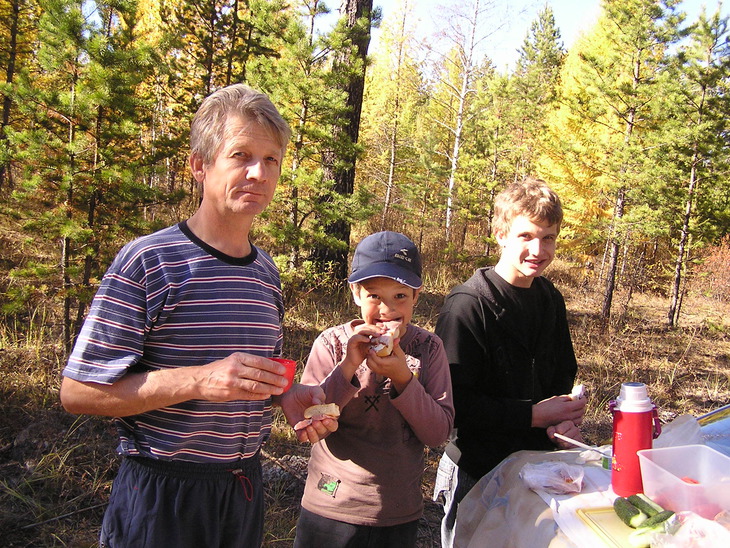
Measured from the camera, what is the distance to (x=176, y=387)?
4.32ft

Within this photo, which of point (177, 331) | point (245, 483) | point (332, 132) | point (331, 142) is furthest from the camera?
point (332, 132)

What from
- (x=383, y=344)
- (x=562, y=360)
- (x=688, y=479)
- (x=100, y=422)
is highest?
(x=383, y=344)

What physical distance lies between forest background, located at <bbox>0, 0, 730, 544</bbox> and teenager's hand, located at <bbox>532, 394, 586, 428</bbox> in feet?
8.60

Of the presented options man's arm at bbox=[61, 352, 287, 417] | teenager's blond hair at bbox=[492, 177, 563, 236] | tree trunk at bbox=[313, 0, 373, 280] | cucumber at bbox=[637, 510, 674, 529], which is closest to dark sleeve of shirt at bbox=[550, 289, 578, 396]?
teenager's blond hair at bbox=[492, 177, 563, 236]

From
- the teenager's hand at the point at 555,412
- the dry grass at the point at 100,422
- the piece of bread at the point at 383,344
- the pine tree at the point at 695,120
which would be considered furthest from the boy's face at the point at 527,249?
the pine tree at the point at 695,120

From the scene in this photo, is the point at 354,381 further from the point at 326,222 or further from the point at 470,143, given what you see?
the point at 470,143

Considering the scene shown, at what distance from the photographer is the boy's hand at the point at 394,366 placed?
1693 millimetres

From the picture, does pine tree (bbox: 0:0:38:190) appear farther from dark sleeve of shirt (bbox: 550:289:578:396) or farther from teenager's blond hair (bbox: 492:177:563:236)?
dark sleeve of shirt (bbox: 550:289:578:396)

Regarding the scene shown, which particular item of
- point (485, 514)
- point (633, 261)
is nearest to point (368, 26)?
point (485, 514)

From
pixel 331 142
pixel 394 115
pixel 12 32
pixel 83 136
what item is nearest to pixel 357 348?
pixel 83 136

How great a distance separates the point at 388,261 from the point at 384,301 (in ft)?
0.49

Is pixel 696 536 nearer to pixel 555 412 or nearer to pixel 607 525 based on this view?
pixel 607 525

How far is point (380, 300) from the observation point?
191 centimetres

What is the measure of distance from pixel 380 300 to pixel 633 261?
1594 centimetres
